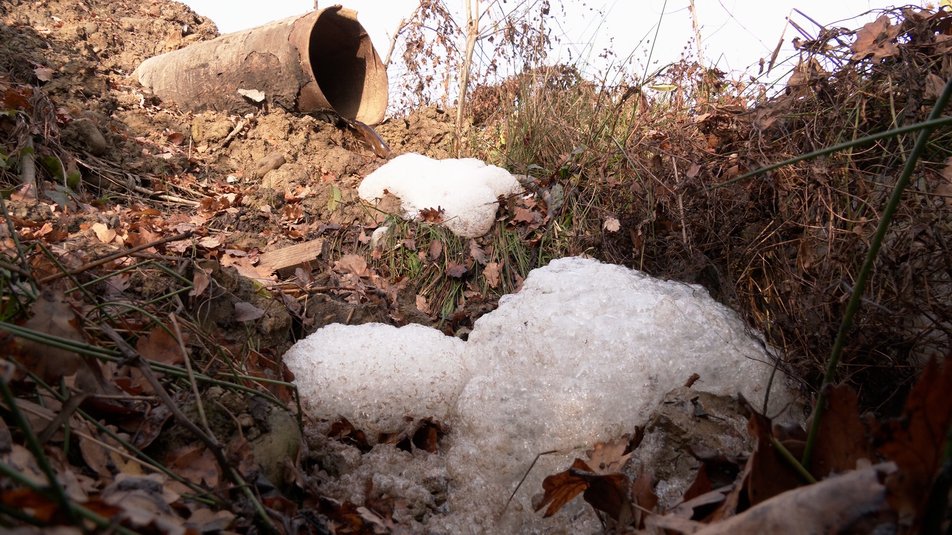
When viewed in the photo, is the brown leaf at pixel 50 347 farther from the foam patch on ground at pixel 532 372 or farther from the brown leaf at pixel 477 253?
the brown leaf at pixel 477 253

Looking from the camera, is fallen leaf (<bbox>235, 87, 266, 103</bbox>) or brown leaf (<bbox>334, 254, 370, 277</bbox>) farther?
fallen leaf (<bbox>235, 87, 266, 103</bbox>)

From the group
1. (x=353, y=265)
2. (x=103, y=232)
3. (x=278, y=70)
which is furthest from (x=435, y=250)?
(x=278, y=70)

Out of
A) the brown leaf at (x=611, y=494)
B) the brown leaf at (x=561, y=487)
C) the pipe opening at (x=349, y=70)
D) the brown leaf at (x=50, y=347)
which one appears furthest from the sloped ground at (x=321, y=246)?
the pipe opening at (x=349, y=70)

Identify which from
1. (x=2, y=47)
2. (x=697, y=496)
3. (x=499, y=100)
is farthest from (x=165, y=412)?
(x=2, y=47)

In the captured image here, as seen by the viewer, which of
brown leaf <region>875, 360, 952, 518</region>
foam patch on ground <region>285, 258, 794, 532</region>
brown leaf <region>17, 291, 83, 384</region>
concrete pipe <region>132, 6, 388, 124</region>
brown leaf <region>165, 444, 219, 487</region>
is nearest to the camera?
brown leaf <region>875, 360, 952, 518</region>

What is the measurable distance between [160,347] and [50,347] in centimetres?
38

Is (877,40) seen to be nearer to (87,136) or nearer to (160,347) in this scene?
(160,347)

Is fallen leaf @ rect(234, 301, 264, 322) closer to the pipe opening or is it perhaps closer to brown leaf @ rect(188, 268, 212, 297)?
brown leaf @ rect(188, 268, 212, 297)

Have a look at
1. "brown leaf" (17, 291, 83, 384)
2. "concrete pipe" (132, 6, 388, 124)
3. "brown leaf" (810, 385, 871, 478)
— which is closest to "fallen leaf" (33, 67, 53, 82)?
"concrete pipe" (132, 6, 388, 124)

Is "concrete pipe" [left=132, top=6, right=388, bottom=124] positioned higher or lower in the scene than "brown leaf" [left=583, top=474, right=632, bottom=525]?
higher

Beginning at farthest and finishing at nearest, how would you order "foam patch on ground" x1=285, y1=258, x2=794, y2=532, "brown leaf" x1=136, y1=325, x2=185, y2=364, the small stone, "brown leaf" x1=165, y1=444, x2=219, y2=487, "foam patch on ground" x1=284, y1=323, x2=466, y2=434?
the small stone, "foam patch on ground" x1=284, y1=323, x2=466, y2=434, "foam patch on ground" x1=285, y1=258, x2=794, y2=532, "brown leaf" x1=136, y1=325, x2=185, y2=364, "brown leaf" x1=165, y1=444, x2=219, y2=487

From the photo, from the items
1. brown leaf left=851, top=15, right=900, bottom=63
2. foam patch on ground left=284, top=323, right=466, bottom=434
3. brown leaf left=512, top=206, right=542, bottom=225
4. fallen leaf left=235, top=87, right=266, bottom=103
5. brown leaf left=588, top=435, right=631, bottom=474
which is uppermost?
brown leaf left=851, top=15, right=900, bottom=63

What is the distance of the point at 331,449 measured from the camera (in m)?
1.87

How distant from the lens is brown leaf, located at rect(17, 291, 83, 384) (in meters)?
1.16
